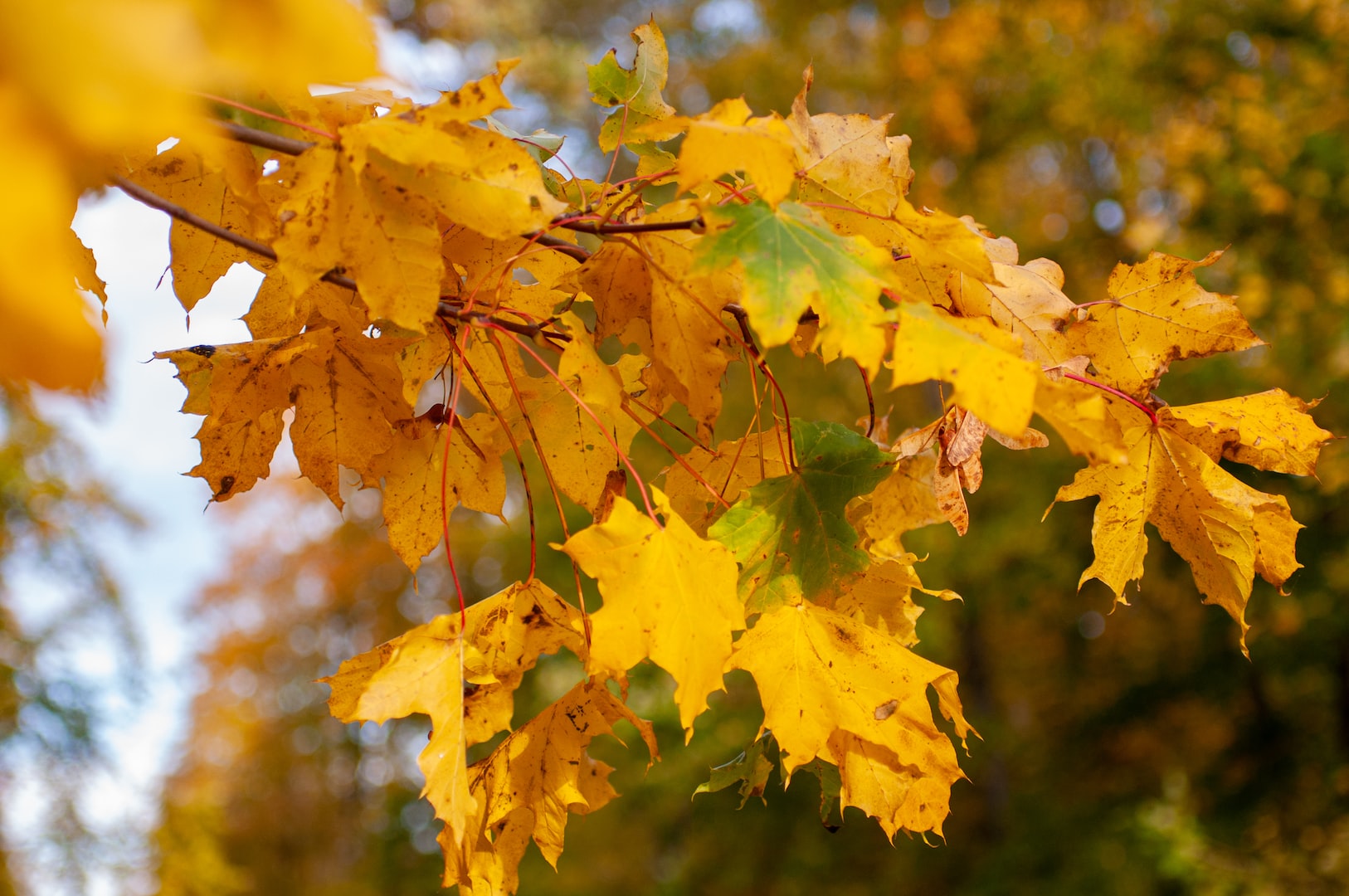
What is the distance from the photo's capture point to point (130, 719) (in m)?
4.87

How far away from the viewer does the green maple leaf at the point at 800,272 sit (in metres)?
0.55

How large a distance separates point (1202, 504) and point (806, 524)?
33 centimetres

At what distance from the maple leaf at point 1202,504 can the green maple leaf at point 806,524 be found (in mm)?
171

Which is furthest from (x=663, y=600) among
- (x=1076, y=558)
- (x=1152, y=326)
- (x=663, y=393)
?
(x=1076, y=558)

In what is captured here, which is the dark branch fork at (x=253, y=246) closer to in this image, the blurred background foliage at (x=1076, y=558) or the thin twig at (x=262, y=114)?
the thin twig at (x=262, y=114)

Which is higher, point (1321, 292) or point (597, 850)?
point (1321, 292)

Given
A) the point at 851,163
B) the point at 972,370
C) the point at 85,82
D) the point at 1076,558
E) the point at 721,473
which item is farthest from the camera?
the point at 1076,558

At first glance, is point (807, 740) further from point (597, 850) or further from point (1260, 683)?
point (597, 850)

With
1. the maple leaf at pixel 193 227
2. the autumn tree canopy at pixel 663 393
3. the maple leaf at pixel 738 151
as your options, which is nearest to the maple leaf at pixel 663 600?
the autumn tree canopy at pixel 663 393

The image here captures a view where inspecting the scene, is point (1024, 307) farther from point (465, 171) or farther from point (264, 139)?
point (264, 139)

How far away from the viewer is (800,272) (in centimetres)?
57

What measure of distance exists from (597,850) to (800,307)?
7.04 meters

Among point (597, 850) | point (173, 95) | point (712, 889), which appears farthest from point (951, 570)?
point (173, 95)

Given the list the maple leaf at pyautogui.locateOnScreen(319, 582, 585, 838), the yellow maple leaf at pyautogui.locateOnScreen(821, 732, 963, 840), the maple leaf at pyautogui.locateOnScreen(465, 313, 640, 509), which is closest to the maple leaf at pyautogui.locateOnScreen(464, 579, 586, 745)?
the maple leaf at pyautogui.locateOnScreen(319, 582, 585, 838)
